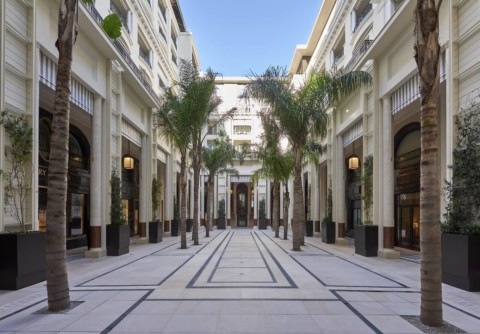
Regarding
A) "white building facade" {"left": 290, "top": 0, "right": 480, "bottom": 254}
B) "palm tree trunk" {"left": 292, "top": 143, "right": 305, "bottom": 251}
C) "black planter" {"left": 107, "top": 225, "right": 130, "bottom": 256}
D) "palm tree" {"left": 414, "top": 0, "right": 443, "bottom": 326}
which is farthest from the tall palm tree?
"palm tree" {"left": 414, "top": 0, "right": 443, "bottom": 326}

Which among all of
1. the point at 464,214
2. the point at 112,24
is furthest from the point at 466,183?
the point at 112,24

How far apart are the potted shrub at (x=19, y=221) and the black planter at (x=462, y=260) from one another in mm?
9326

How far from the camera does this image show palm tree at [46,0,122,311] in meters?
7.04

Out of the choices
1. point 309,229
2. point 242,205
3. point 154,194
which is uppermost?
point 154,194

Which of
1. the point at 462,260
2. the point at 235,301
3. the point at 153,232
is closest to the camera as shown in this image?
the point at 235,301

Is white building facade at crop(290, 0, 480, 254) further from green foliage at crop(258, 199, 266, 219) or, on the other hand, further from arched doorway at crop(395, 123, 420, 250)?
green foliage at crop(258, 199, 266, 219)

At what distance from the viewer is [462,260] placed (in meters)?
9.16

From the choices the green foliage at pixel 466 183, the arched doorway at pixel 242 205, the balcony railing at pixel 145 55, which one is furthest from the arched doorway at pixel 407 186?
the arched doorway at pixel 242 205

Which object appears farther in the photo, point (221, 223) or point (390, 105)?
point (221, 223)

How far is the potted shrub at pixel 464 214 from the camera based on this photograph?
29.6 feet

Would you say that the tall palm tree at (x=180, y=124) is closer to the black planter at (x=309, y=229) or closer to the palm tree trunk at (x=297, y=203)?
the palm tree trunk at (x=297, y=203)

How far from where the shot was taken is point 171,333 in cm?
585

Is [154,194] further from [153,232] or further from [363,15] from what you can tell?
[363,15]

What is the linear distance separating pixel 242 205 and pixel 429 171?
48665mm
